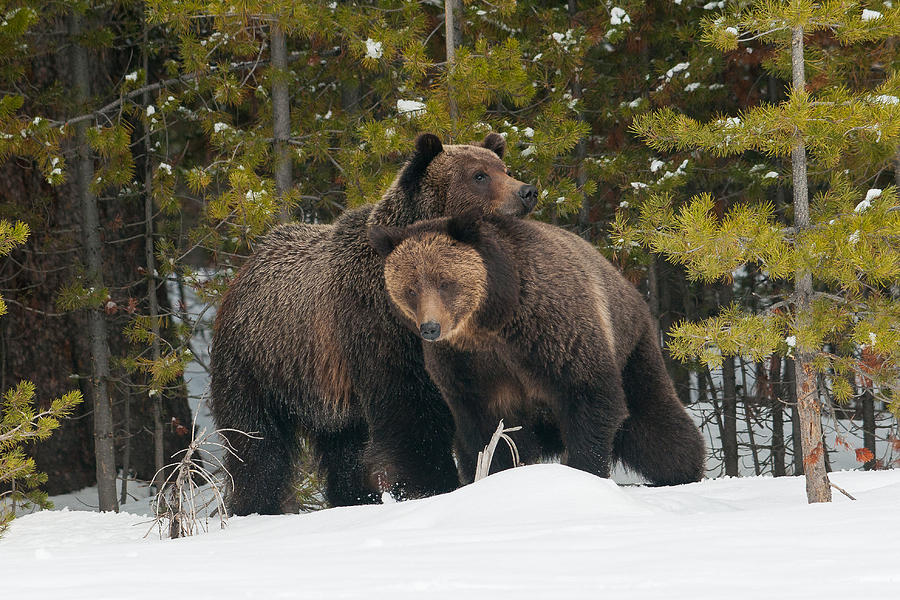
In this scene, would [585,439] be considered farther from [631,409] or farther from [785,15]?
[785,15]

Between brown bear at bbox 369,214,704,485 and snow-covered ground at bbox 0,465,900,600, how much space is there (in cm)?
144

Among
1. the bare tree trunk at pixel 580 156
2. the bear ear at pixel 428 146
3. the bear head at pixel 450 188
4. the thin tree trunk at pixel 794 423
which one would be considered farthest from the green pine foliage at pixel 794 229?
the thin tree trunk at pixel 794 423

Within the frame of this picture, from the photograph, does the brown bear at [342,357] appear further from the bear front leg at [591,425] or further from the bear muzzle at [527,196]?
the bear front leg at [591,425]

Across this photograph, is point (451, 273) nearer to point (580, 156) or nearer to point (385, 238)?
point (385, 238)

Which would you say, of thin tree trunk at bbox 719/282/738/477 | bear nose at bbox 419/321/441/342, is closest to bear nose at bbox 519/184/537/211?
bear nose at bbox 419/321/441/342

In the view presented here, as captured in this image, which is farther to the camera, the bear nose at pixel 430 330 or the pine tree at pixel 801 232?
the bear nose at pixel 430 330

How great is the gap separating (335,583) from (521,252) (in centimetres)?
373

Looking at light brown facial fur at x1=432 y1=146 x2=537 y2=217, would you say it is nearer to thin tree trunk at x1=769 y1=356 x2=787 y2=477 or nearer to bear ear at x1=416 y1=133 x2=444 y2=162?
bear ear at x1=416 y1=133 x2=444 y2=162

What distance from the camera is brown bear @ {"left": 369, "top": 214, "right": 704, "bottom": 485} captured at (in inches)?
242

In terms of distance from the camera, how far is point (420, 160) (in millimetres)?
7191

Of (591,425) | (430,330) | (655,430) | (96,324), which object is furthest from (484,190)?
(96,324)

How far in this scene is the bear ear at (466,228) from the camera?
616 cm

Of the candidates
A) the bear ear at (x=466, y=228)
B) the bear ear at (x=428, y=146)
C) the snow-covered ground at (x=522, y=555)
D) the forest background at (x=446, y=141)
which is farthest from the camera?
the bear ear at (x=428, y=146)

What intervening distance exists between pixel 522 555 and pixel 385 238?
3.24m
